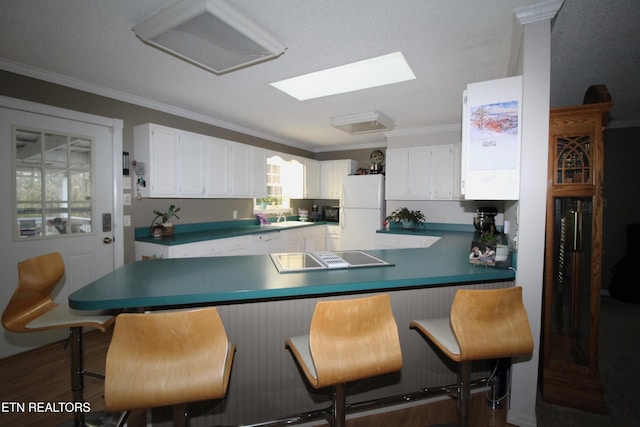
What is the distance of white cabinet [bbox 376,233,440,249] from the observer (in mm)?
4078

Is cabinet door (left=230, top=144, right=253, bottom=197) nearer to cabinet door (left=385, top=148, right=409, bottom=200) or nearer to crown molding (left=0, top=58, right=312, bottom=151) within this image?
Result: crown molding (left=0, top=58, right=312, bottom=151)

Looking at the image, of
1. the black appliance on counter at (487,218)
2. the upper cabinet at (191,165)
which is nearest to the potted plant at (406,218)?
the black appliance on counter at (487,218)

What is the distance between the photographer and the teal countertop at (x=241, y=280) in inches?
50.8

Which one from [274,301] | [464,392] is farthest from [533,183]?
[274,301]

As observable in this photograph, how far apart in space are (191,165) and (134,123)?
723mm

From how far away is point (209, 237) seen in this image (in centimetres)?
352

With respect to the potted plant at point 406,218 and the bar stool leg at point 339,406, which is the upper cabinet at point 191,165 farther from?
the bar stool leg at point 339,406

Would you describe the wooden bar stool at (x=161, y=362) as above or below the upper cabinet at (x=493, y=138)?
below

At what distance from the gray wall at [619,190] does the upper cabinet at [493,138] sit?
13.2 feet

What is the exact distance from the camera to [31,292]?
162 centimetres

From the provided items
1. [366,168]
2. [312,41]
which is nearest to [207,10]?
[312,41]

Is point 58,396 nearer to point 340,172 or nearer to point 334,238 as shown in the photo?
point 334,238

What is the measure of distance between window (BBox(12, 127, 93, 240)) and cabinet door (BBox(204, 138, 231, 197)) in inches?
47.0

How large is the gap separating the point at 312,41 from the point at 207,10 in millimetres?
721
